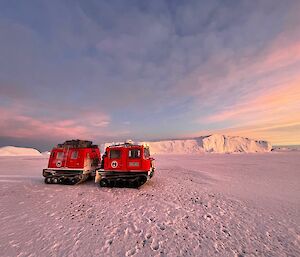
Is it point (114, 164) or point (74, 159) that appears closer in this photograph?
point (114, 164)

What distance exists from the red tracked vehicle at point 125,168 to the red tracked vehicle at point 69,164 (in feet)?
5.03

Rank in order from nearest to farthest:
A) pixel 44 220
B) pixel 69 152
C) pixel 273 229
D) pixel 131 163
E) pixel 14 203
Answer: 1. pixel 273 229
2. pixel 44 220
3. pixel 14 203
4. pixel 131 163
5. pixel 69 152

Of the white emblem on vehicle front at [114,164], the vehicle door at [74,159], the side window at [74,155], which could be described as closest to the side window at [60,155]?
the vehicle door at [74,159]

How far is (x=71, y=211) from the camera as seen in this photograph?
735cm

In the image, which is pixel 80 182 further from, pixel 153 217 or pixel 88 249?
pixel 88 249

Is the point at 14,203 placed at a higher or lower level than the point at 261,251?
higher

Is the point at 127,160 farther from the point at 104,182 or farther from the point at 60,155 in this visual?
the point at 60,155

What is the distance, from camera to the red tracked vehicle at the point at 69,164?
12211 millimetres

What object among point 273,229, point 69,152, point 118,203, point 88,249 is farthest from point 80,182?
point 273,229

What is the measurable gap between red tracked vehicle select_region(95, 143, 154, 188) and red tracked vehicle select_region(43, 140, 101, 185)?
1533 mm

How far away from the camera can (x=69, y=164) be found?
12445mm

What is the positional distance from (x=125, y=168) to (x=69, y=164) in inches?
156

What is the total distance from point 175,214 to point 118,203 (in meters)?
2.70

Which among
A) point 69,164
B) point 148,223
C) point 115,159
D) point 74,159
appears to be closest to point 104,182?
point 115,159
